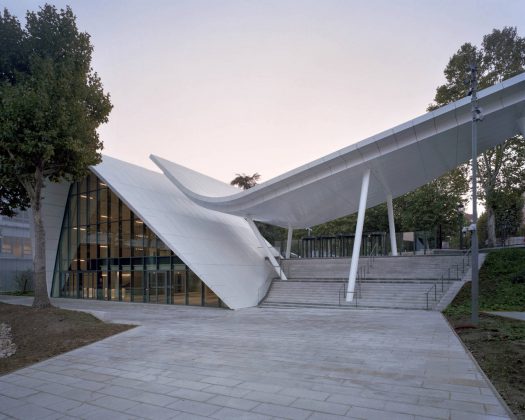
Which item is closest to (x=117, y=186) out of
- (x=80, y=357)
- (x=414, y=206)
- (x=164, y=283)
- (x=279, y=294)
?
(x=164, y=283)

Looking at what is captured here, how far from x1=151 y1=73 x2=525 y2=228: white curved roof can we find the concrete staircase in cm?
456

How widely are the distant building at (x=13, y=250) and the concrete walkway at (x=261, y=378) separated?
28955mm

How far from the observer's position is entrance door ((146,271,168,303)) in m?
23.4

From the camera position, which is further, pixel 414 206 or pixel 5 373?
pixel 414 206

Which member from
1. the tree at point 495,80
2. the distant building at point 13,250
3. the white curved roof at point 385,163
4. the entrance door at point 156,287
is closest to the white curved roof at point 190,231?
the white curved roof at point 385,163

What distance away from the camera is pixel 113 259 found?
84.5 ft

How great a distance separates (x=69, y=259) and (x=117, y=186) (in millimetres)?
9259

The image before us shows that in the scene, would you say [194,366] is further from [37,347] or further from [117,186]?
[117,186]

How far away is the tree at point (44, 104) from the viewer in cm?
1580

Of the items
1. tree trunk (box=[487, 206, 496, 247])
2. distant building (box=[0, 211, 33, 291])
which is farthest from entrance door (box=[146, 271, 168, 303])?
tree trunk (box=[487, 206, 496, 247])

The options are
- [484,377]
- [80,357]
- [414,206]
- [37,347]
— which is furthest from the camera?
[414,206]

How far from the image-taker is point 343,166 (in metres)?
20.3

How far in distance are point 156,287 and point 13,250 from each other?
24312 millimetres

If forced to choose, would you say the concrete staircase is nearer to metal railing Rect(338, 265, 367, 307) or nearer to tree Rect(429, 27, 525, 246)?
metal railing Rect(338, 265, 367, 307)
